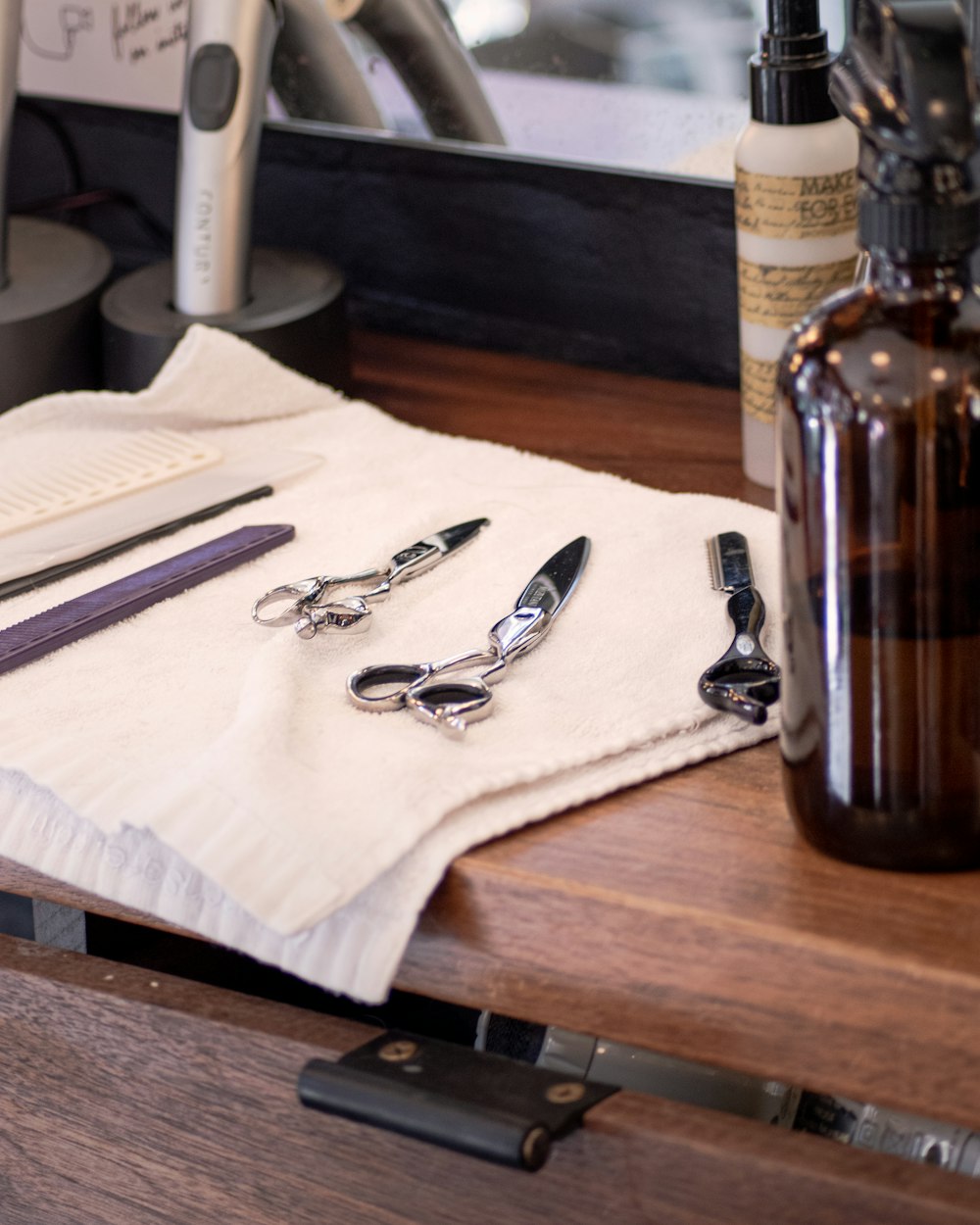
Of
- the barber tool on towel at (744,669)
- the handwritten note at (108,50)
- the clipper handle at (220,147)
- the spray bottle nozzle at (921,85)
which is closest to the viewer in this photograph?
the spray bottle nozzle at (921,85)

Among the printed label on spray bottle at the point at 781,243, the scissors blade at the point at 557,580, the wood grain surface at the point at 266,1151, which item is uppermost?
the printed label on spray bottle at the point at 781,243

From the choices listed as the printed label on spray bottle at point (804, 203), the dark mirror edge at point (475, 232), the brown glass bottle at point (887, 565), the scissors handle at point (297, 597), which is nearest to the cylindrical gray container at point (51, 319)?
the dark mirror edge at point (475, 232)

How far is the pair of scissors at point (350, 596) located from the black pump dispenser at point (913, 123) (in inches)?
10.3

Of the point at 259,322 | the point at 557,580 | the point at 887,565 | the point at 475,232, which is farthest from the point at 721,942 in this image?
the point at 475,232

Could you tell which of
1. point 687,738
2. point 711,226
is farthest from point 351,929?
point 711,226

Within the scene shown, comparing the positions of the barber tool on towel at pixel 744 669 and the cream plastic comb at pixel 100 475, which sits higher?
the cream plastic comb at pixel 100 475

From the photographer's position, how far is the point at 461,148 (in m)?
0.90

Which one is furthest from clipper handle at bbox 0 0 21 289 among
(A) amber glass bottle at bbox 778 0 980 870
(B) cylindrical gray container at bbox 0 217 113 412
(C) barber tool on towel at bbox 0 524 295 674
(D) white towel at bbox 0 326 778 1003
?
(A) amber glass bottle at bbox 778 0 980 870

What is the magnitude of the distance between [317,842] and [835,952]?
5.9 inches

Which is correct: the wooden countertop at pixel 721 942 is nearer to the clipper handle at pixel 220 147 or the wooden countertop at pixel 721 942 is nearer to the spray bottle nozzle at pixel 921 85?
the spray bottle nozzle at pixel 921 85

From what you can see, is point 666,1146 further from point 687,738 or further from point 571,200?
point 571,200

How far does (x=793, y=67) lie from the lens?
1.95 feet

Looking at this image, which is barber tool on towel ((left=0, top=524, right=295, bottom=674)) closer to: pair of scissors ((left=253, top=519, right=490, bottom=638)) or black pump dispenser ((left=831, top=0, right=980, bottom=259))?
pair of scissors ((left=253, top=519, right=490, bottom=638))

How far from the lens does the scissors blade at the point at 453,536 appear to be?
630 millimetres
